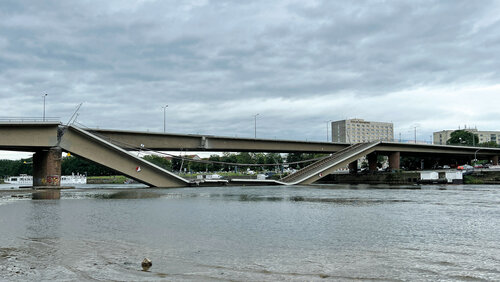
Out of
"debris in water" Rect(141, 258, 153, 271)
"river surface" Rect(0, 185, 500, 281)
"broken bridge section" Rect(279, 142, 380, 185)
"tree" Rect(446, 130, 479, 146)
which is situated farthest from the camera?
"tree" Rect(446, 130, 479, 146)

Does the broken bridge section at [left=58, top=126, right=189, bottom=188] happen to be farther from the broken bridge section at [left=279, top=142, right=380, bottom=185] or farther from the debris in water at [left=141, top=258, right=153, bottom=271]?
the debris in water at [left=141, top=258, right=153, bottom=271]

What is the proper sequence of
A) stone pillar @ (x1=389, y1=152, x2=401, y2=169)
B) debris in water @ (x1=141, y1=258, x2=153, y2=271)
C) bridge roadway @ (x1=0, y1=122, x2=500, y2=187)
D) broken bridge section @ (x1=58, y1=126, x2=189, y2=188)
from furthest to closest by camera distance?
stone pillar @ (x1=389, y1=152, x2=401, y2=169), broken bridge section @ (x1=58, y1=126, x2=189, y2=188), bridge roadway @ (x1=0, y1=122, x2=500, y2=187), debris in water @ (x1=141, y1=258, x2=153, y2=271)

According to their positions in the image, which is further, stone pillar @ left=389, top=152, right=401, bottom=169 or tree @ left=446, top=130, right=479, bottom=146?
tree @ left=446, top=130, right=479, bottom=146

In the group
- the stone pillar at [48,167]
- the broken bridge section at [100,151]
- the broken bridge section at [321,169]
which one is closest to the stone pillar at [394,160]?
the broken bridge section at [321,169]

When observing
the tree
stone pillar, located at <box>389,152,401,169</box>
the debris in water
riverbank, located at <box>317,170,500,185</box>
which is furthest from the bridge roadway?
the tree

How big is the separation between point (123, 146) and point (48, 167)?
35.9 feet

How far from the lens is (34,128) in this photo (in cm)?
5522

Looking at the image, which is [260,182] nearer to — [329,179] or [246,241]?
[329,179]

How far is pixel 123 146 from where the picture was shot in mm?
A: 64062

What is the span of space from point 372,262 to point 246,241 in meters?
5.29

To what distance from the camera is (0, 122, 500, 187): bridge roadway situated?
181 ft

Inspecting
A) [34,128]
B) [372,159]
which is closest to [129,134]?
[34,128]

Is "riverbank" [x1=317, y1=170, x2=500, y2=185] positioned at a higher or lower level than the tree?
lower

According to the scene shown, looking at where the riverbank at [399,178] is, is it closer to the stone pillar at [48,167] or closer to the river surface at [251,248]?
the stone pillar at [48,167]
